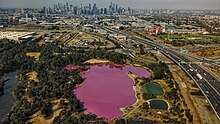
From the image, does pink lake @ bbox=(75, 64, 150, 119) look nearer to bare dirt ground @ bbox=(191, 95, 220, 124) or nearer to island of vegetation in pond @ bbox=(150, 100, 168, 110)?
island of vegetation in pond @ bbox=(150, 100, 168, 110)

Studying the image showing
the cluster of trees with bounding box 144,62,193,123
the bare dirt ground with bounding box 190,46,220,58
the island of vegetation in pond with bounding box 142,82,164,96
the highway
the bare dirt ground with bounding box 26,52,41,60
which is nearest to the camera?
the cluster of trees with bounding box 144,62,193,123

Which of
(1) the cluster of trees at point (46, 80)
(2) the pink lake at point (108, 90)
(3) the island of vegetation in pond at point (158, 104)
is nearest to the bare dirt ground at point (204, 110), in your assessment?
(3) the island of vegetation in pond at point (158, 104)

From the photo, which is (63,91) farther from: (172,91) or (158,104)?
(172,91)

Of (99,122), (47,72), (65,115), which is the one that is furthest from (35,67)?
(99,122)

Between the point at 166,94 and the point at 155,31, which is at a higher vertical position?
the point at 155,31

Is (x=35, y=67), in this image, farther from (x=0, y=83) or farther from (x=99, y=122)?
(x=99, y=122)

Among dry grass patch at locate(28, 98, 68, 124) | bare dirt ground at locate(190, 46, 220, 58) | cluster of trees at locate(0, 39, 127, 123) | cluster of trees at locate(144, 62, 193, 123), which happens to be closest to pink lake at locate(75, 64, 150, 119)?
cluster of trees at locate(0, 39, 127, 123)
